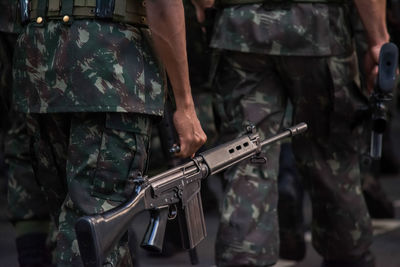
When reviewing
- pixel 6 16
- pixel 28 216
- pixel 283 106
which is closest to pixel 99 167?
pixel 283 106

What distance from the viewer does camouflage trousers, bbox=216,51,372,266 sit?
3699mm

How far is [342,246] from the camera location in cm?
411

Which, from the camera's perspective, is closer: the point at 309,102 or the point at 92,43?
the point at 92,43

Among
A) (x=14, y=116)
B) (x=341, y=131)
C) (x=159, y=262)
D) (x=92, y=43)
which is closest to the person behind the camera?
(x=92, y=43)

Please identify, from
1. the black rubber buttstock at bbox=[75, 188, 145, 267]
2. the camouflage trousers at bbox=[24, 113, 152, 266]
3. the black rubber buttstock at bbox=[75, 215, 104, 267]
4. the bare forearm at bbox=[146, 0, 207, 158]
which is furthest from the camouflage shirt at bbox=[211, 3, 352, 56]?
the black rubber buttstock at bbox=[75, 215, 104, 267]

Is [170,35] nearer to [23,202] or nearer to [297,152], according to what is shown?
[297,152]

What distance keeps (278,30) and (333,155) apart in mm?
609

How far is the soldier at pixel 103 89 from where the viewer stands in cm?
289

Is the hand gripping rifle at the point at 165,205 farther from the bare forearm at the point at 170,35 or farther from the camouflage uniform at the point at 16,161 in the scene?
the camouflage uniform at the point at 16,161

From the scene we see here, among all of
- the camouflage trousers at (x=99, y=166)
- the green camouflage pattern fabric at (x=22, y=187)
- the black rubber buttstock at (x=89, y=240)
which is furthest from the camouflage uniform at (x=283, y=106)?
the black rubber buttstock at (x=89, y=240)

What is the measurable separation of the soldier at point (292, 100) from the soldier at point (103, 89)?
761 mm

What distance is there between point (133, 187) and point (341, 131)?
53.9 inches

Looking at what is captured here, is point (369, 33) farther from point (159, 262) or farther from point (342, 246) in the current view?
point (159, 262)

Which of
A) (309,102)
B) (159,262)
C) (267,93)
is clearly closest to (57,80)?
(267,93)
